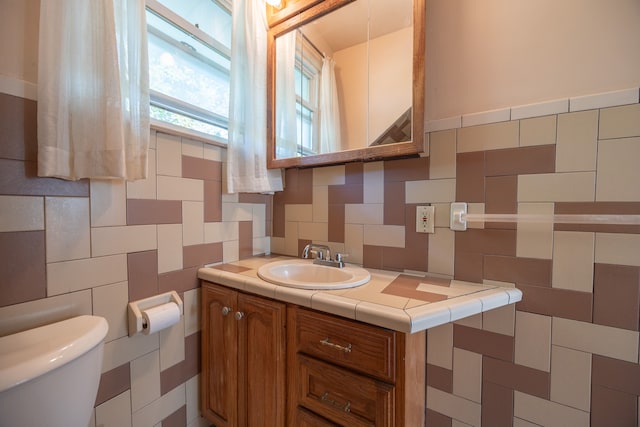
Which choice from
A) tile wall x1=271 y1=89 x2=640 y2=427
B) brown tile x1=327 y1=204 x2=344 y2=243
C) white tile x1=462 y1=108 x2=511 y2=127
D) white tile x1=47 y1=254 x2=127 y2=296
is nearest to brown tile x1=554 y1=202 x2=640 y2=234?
tile wall x1=271 y1=89 x2=640 y2=427

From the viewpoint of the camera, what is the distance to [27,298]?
0.72 m

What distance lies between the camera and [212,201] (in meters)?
1.23

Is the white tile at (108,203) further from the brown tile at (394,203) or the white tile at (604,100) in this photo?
the white tile at (604,100)

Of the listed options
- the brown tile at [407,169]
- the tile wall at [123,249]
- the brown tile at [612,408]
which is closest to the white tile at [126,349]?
the tile wall at [123,249]

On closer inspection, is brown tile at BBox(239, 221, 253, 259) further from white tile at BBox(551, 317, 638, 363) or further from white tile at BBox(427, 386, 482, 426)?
white tile at BBox(551, 317, 638, 363)

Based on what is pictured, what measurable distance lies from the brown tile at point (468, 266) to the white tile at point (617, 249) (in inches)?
12.4

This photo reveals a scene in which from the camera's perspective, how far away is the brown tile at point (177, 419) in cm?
107

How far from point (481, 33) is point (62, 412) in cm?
177

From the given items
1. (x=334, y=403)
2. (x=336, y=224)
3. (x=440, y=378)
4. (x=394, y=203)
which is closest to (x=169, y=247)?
(x=336, y=224)

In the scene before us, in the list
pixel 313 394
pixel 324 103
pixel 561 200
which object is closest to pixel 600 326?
pixel 561 200

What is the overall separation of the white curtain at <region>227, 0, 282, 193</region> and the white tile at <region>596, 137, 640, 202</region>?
1.29m

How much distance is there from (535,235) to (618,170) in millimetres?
279

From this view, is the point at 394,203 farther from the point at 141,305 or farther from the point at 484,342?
the point at 141,305

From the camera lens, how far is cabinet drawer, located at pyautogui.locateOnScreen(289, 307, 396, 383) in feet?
2.20
